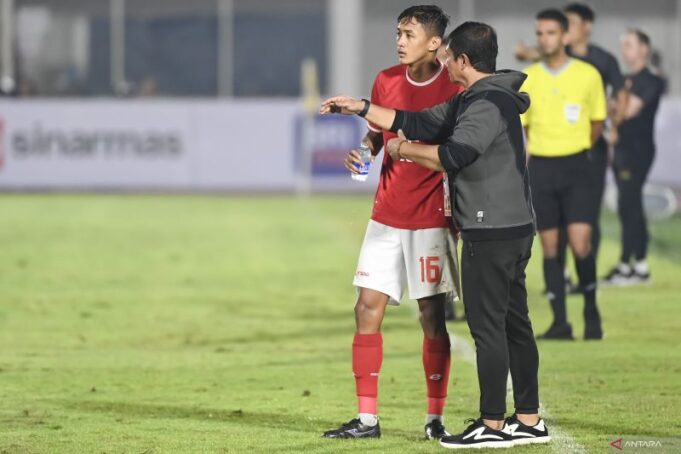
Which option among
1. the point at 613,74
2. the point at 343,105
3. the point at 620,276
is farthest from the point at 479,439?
the point at 620,276

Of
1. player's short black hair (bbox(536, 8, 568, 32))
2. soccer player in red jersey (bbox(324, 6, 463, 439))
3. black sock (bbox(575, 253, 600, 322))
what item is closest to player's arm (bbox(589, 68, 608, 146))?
player's short black hair (bbox(536, 8, 568, 32))

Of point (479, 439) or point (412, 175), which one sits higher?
point (412, 175)

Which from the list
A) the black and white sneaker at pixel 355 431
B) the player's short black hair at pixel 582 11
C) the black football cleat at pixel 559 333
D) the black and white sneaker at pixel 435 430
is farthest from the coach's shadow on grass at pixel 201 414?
the player's short black hair at pixel 582 11

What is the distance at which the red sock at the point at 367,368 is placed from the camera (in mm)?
7805

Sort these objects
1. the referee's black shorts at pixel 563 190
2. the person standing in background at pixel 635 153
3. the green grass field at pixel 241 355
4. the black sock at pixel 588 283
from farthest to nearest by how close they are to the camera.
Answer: the person standing in background at pixel 635 153 < the black sock at pixel 588 283 < the referee's black shorts at pixel 563 190 < the green grass field at pixel 241 355

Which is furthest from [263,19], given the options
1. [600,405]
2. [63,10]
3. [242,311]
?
[600,405]

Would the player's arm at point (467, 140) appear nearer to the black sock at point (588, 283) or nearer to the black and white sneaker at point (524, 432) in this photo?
the black and white sneaker at point (524, 432)

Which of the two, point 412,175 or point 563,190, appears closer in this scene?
point 412,175

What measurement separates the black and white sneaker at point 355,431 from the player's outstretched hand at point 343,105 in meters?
1.49

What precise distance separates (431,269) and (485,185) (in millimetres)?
660

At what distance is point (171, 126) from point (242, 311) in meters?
17.5

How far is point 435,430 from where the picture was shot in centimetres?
778

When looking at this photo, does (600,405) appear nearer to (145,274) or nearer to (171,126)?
(145,274)

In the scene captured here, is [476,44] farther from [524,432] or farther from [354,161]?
[524,432]
